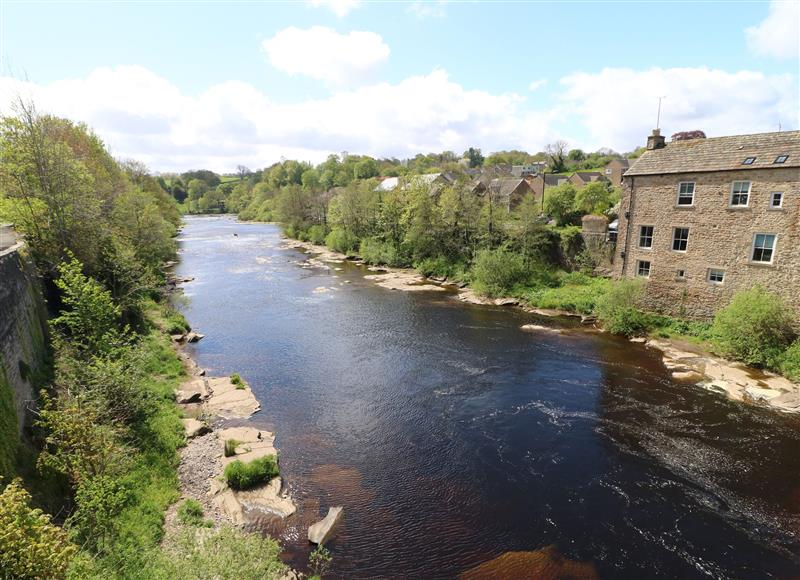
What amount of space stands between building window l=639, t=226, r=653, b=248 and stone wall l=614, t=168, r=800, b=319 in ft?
0.86

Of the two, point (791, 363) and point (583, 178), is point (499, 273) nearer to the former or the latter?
point (791, 363)

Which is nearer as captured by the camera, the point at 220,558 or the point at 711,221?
the point at 220,558

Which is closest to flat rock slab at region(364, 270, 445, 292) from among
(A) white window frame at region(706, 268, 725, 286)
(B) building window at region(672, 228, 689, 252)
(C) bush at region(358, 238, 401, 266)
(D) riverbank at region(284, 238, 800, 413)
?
(C) bush at region(358, 238, 401, 266)

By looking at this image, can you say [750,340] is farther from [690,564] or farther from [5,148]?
[5,148]

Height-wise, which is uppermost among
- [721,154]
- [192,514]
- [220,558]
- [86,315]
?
[721,154]

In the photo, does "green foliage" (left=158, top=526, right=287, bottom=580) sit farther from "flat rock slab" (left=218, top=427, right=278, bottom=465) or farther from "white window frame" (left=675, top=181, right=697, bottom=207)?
"white window frame" (left=675, top=181, right=697, bottom=207)

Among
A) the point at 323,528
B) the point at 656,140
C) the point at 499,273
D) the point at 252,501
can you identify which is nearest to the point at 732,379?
the point at 656,140

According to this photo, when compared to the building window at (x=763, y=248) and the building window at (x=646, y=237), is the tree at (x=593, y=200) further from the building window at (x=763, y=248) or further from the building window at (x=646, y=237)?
the building window at (x=763, y=248)

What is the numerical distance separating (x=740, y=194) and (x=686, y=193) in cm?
263

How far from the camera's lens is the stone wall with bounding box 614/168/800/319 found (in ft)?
70.0

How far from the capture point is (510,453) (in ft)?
51.2

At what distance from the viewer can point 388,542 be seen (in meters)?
11.7

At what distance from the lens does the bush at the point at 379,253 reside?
51156mm

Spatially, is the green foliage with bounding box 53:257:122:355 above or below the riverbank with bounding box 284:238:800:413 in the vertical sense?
above
